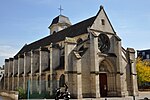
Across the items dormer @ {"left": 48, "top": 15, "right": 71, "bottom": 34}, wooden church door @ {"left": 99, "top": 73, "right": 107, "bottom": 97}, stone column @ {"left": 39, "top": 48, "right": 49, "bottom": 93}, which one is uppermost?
dormer @ {"left": 48, "top": 15, "right": 71, "bottom": 34}

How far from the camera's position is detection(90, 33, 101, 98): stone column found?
24234mm

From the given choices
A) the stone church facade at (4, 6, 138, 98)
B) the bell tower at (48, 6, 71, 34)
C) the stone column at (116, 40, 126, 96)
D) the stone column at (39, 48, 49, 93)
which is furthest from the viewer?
the bell tower at (48, 6, 71, 34)

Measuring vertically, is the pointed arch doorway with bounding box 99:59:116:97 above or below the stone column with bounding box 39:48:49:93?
below

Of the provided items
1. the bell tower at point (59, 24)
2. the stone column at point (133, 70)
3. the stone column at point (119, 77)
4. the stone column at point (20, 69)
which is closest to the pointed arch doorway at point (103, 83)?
the stone column at point (119, 77)

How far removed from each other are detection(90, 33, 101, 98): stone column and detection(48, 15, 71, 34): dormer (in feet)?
69.0

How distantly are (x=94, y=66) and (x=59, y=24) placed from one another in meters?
23.1

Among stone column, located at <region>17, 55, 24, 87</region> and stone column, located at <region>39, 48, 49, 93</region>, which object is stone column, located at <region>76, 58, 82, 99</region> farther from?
stone column, located at <region>17, 55, 24, 87</region>

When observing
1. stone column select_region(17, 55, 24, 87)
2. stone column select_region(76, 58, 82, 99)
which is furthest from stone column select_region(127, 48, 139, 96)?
stone column select_region(17, 55, 24, 87)

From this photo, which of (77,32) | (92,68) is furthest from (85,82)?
(77,32)

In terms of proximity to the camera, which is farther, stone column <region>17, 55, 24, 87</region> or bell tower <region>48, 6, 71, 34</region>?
bell tower <region>48, 6, 71, 34</region>

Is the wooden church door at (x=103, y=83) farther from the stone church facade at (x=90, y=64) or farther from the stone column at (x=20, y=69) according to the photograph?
the stone column at (x=20, y=69)

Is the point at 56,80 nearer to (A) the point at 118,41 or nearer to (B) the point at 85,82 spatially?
(B) the point at 85,82

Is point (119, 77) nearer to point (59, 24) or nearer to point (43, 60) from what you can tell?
point (43, 60)

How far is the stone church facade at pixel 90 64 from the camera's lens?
2422cm
